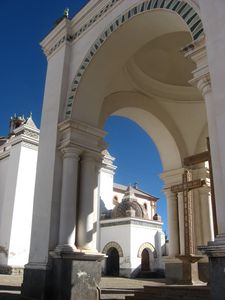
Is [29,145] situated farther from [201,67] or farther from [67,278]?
[201,67]

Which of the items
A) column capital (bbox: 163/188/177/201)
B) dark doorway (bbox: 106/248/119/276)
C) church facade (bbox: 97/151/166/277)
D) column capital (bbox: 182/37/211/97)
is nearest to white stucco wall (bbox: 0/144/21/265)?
church facade (bbox: 97/151/166/277)

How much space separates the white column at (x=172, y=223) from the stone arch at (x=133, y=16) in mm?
3750

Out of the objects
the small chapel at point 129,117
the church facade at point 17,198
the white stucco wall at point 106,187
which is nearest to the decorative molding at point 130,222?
the white stucco wall at point 106,187

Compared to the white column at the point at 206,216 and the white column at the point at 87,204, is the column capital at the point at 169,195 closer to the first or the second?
the white column at the point at 206,216

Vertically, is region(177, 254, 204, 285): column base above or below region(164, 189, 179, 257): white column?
below

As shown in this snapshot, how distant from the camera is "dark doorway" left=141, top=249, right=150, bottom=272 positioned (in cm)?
1857

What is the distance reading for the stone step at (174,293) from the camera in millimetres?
5145

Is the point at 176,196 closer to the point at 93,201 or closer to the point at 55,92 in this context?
the point at 93,201

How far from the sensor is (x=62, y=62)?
24.9 ft

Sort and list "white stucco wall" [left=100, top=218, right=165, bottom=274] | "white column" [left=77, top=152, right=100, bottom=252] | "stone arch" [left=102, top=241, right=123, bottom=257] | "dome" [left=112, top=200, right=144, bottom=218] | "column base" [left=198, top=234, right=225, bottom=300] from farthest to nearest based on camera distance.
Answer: "dome" [left=112, top=200, right=144, bottom=218] < "stone arch" [left=102, top=241, right=123, bottom=257] < "white stucco wall" [left=100, top=218, right=165, bottom=274] < "white column" [left=77, top=152, right=100, bottom=252] < "column base" [left=198, top=234, right=225, bottom=300]

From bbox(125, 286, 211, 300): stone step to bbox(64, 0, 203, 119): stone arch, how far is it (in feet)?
11.5

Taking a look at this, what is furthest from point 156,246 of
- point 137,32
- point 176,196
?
point 137,32

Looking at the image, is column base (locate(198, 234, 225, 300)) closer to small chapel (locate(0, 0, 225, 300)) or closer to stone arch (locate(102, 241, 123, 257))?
small chapel (locate(0, 0, 225, 300))

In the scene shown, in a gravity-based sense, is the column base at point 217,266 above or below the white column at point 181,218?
below
